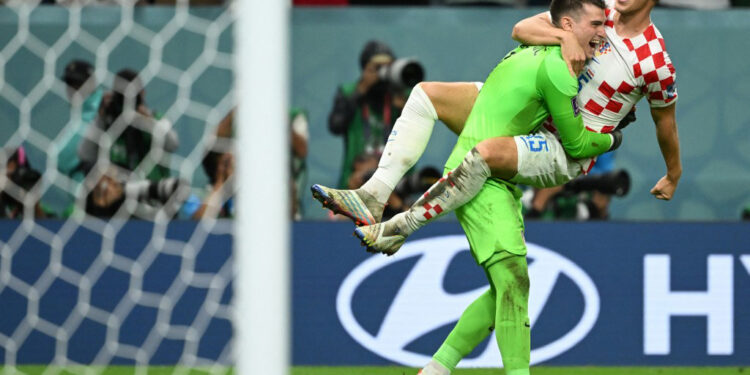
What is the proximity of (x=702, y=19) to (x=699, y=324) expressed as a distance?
Answer: 6.92 ft

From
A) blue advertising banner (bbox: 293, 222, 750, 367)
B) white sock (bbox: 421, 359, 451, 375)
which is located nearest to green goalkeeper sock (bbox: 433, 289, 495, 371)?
white sock (bbox: 421, 359, 451, 375)

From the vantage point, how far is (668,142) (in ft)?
15.0

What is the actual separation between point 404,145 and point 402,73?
1.89 meters

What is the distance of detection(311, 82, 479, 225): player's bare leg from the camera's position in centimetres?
421

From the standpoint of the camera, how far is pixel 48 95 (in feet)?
20.8

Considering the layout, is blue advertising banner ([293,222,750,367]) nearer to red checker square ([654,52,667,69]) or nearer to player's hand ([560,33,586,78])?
red checker square ([654,52,667,69])

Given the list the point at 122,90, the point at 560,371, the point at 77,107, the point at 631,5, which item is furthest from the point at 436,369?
the point at 77,107

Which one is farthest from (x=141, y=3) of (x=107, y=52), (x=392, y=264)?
(x=392, y=264)

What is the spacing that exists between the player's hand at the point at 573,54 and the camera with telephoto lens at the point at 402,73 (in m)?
1.98

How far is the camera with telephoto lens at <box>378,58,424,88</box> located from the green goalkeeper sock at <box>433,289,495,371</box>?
1.87m

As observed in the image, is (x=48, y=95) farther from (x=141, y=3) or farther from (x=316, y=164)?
(x=316, y=164)

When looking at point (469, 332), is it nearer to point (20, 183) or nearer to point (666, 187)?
point (666, 187)

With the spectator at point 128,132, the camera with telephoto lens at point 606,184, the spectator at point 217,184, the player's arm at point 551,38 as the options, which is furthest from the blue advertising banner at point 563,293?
the player's arm at point 551,38

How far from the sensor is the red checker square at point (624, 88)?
429 centimetres
